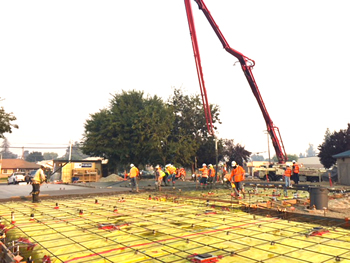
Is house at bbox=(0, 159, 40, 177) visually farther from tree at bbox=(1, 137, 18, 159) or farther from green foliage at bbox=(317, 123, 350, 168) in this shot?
tree at bbox=(1, 137, 18, 159)

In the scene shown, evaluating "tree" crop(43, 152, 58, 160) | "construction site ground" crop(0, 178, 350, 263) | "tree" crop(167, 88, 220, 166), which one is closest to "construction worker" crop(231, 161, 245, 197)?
"construction site ground" crop(0, 178, 350, 263)

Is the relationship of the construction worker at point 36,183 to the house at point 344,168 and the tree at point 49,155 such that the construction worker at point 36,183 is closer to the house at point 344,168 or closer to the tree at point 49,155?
the house at point 344,168

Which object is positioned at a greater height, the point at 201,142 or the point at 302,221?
the point at 201,142

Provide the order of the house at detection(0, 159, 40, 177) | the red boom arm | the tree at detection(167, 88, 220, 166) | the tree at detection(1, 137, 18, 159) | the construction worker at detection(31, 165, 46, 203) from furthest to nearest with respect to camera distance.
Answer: the tree at detection(1, 137, 18, 159)
the house at detection(0, 159, 40, 177)
the tree at detection(167, 88, 220, 166)
the red boom arm
the construction worker at detection(31, 165, 46, 203)

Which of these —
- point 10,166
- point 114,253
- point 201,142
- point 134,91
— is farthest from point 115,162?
point 10,166

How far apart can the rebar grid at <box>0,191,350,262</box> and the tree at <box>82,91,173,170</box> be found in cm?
1888

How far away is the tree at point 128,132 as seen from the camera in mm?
27375

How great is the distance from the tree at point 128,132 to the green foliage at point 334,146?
18.7 metres

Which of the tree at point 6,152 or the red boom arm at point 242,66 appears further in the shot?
the tree at point 6,152

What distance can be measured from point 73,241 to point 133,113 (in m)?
23.6

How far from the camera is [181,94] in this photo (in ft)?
115

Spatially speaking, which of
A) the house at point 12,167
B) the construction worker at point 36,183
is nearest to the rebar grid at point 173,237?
the construction worker at point 36,183

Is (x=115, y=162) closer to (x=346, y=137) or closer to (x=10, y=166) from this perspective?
(x=346, y=137)

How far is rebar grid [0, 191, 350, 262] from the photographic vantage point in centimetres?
450
